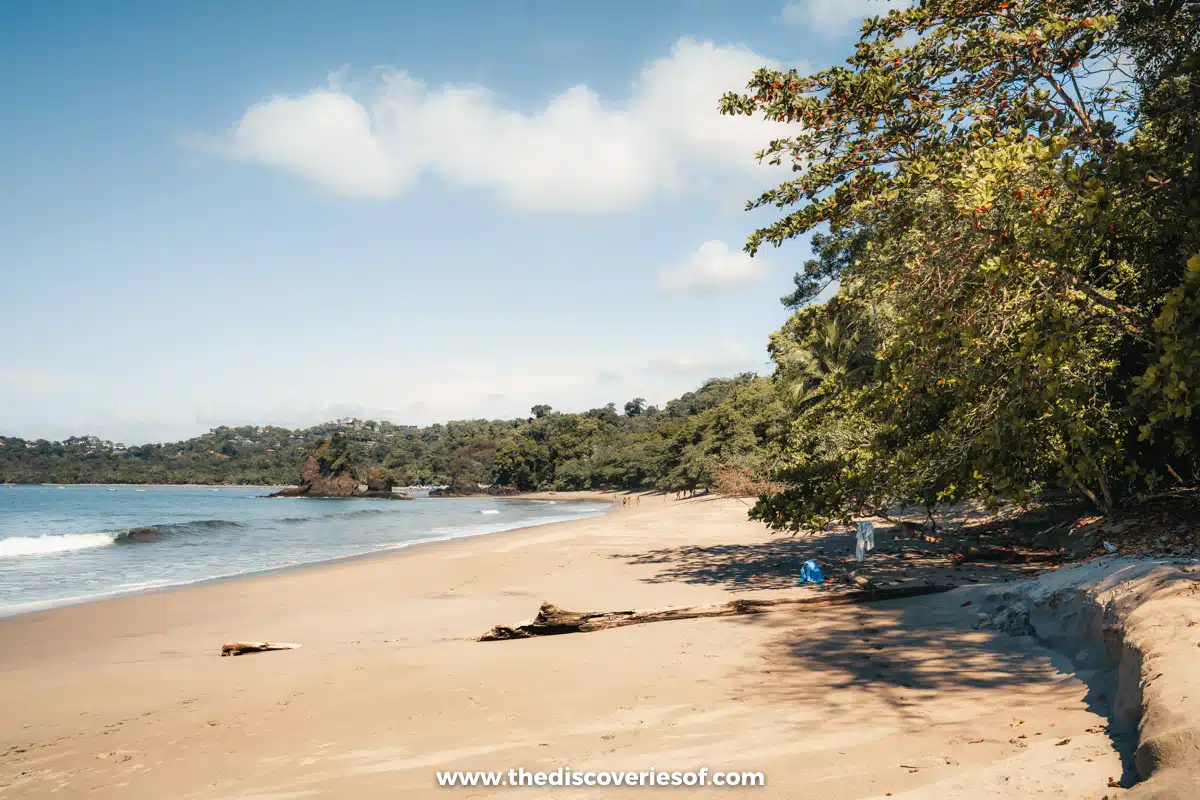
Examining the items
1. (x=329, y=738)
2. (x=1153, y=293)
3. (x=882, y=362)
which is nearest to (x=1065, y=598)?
(x=882, y=362)

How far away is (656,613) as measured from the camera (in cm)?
801

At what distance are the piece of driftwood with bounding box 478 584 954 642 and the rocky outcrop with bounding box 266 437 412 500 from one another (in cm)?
9156

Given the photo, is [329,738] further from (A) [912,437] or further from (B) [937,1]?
(B) [937,1]

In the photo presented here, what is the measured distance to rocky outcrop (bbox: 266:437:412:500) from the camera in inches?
3816

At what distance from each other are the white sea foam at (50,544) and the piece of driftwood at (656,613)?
1030 inches

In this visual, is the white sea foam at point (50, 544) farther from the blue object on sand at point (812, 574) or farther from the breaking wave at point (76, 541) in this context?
the blue object on sand at point (812, 574)

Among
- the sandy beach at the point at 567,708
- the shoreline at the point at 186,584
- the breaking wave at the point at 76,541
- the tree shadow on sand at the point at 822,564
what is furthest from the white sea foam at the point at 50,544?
the tree shadow on sand at the point at 822,564

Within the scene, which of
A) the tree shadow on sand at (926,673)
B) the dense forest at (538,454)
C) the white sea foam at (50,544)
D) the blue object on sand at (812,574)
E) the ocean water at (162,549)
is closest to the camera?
the tree shadow on sand at (926,673)

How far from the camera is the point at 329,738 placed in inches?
204

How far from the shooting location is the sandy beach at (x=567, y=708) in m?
3.82

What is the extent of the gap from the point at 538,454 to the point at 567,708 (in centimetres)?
9905

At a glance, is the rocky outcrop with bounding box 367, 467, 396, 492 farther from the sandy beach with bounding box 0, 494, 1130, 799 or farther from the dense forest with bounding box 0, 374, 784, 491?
the sandy beach with bounding box 0, 494, 1130, 799

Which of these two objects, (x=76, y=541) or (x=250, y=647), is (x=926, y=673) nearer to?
(x=250, y=647)

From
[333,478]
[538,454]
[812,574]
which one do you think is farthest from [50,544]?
[538,454]
